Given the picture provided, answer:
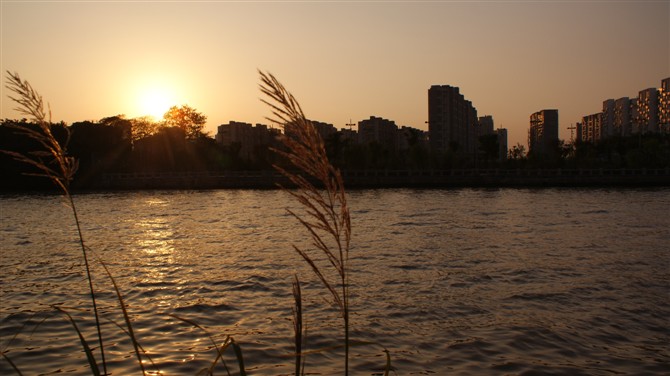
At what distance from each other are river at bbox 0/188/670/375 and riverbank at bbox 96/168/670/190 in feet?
171

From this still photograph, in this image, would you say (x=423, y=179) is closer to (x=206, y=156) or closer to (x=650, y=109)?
(x=206, y=156)

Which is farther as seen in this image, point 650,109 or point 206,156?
point 650,109

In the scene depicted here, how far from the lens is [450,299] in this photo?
1053 cm

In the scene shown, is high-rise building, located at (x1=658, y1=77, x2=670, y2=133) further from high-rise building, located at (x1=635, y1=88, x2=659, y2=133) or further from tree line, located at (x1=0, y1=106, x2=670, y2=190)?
tree line, located at (x1=0, y1=106, x2=670, y2=190)

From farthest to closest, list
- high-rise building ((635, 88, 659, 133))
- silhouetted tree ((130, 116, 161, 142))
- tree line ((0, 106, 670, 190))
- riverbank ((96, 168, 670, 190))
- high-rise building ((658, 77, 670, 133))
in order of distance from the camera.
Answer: high-rise building ((635, 88, 659, 133)) < high-rise building ((658, 77, 670, 133)) < silhouetted tree ((130, 116, 161, 142)) < tree line ((0, 106, 670, 190)) < riverbank ((96, 168, 670, 190))

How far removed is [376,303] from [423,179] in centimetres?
6945

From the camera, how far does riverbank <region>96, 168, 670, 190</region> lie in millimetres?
72062

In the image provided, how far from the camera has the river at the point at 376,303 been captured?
7129 millimetres

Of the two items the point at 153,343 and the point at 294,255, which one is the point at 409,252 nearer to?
the point at 294,255

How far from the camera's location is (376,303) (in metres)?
10.2

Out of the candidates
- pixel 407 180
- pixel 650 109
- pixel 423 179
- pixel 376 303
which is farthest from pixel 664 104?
pixel 376 303

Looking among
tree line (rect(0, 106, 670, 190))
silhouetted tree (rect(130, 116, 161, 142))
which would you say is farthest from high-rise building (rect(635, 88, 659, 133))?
silhouetted tree (rect(130, 116, 161, 142))

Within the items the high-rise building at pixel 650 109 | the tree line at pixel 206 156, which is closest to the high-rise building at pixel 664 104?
the high-rise building at pixel 650 109

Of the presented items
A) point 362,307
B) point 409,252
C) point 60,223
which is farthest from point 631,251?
point 60,223
